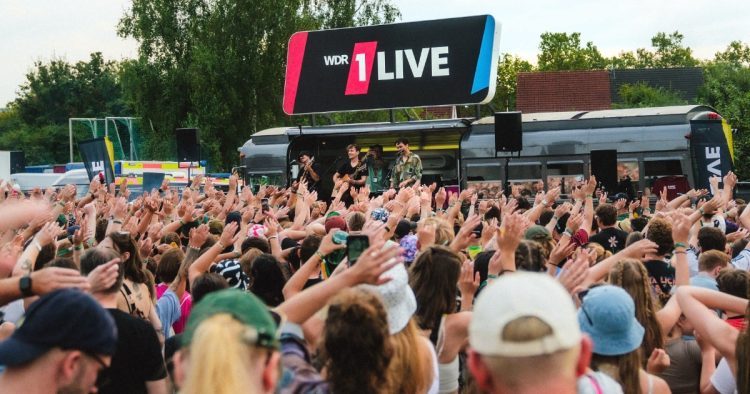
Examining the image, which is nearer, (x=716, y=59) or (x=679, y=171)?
(x=679, y=171)

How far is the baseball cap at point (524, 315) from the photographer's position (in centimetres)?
233

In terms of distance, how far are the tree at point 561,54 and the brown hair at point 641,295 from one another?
88187 mm

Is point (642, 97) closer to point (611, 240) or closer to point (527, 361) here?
point (611, 240)

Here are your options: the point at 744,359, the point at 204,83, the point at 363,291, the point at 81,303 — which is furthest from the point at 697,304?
the point at 204,83

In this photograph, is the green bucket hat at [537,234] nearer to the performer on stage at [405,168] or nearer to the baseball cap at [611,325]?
the baseball cap at [611,325]

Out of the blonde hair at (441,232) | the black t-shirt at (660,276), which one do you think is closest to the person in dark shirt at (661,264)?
the black t-shirt at (660,276)

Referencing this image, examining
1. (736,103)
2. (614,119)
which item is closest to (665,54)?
(736,103)

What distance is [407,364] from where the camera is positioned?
3557 millimetres

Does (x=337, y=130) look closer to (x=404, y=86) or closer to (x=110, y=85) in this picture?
(x=404, y=86)

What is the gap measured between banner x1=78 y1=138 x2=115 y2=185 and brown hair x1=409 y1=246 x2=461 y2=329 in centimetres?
1315

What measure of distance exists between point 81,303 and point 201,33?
4359 centimetres

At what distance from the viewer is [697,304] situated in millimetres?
4406

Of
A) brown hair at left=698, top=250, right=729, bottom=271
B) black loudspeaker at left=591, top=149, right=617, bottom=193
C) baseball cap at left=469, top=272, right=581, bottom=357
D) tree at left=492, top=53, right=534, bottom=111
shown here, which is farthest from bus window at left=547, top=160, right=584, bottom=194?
tree at left=492, top=53, right=534, bottom=111

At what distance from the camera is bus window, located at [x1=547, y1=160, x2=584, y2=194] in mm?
20516
